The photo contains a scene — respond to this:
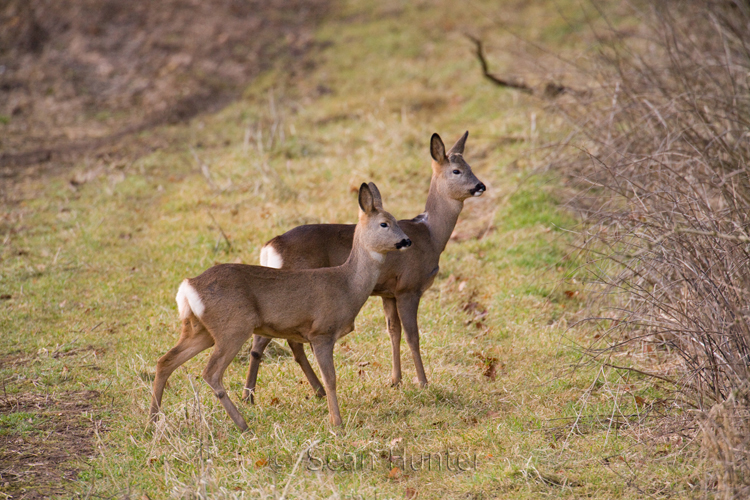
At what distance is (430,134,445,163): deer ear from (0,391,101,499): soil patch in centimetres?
331

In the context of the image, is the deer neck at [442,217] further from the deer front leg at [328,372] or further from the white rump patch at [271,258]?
the deer front leg at [328,372]

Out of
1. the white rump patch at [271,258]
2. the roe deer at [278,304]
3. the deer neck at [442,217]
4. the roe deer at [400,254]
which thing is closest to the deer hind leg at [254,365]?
the roe deer at [400,254]

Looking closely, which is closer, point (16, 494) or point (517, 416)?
point (16, 494)

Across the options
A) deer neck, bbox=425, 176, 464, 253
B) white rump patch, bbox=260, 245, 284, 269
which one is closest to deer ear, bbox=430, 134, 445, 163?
deer neck, bbox=425, 176, 464, 253

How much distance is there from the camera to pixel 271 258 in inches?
226

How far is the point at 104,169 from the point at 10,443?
279 inches

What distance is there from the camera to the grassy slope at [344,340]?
4.46 meters

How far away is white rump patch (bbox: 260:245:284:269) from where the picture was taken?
18.7 feet

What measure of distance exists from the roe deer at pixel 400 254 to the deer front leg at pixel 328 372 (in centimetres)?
56

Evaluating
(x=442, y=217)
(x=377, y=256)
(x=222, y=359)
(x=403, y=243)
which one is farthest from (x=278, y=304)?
(x=442, y=217)

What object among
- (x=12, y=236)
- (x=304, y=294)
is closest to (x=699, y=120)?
(x=304, y=294)

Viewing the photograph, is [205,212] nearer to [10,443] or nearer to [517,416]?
[10,443]

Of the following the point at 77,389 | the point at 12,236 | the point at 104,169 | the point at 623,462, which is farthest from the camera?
the point at 104,169

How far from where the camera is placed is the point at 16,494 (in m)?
4.19
